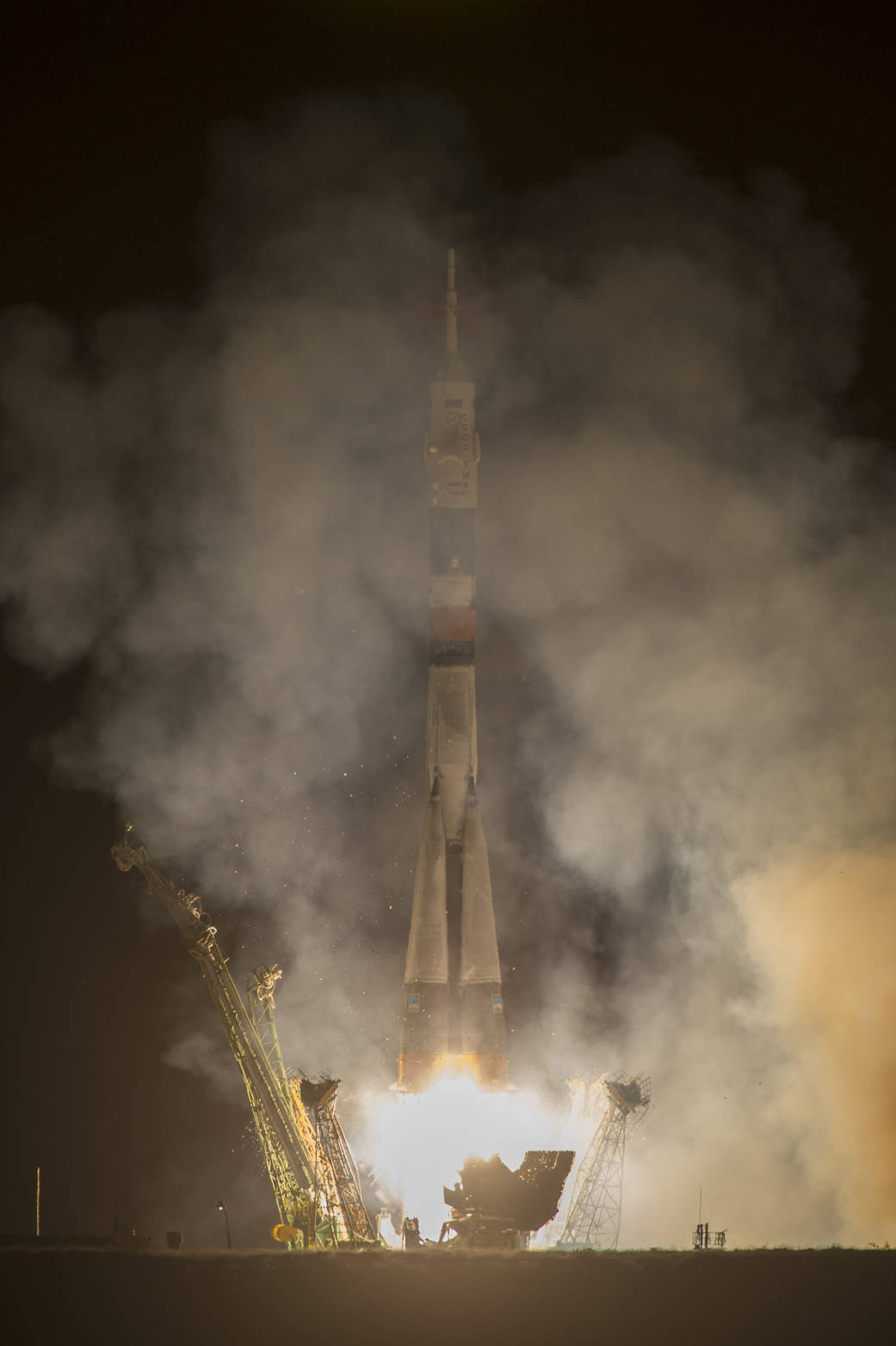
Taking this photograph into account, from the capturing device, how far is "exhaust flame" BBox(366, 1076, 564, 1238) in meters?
38.0

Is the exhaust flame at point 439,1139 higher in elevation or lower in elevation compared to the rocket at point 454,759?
lower

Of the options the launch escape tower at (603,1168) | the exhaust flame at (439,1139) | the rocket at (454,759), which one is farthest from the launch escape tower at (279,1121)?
the launch escape tower at (603,1168)

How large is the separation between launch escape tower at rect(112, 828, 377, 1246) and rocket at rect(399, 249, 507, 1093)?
11.8 ft

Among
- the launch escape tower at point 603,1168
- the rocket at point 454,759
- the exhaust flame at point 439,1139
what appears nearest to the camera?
the launch escape tower at point 603,1168

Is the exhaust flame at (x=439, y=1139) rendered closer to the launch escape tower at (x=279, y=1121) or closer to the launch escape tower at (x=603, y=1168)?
the launch escape tower at (x=279, y=1121)

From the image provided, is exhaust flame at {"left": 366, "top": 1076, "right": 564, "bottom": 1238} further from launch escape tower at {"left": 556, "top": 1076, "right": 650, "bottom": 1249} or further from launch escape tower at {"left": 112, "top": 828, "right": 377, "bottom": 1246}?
launch escape tower at {"left": 556, "top": 1076, "right": 650, "bottom": 1249}

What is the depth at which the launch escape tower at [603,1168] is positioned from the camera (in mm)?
37000

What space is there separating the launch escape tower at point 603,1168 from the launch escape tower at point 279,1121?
4.71 metres

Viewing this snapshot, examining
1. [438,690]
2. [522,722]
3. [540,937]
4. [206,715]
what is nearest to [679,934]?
[540,937]

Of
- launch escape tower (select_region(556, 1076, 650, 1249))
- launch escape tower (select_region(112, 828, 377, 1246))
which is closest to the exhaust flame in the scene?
launch escape tower (select_region(112, 828, 377, 1246))

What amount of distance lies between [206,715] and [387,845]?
20.4 ft

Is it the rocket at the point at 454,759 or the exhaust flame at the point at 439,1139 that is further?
the rocket at the point at 454,759

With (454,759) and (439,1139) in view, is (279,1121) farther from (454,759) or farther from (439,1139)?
(454,759)

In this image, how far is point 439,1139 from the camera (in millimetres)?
38031
